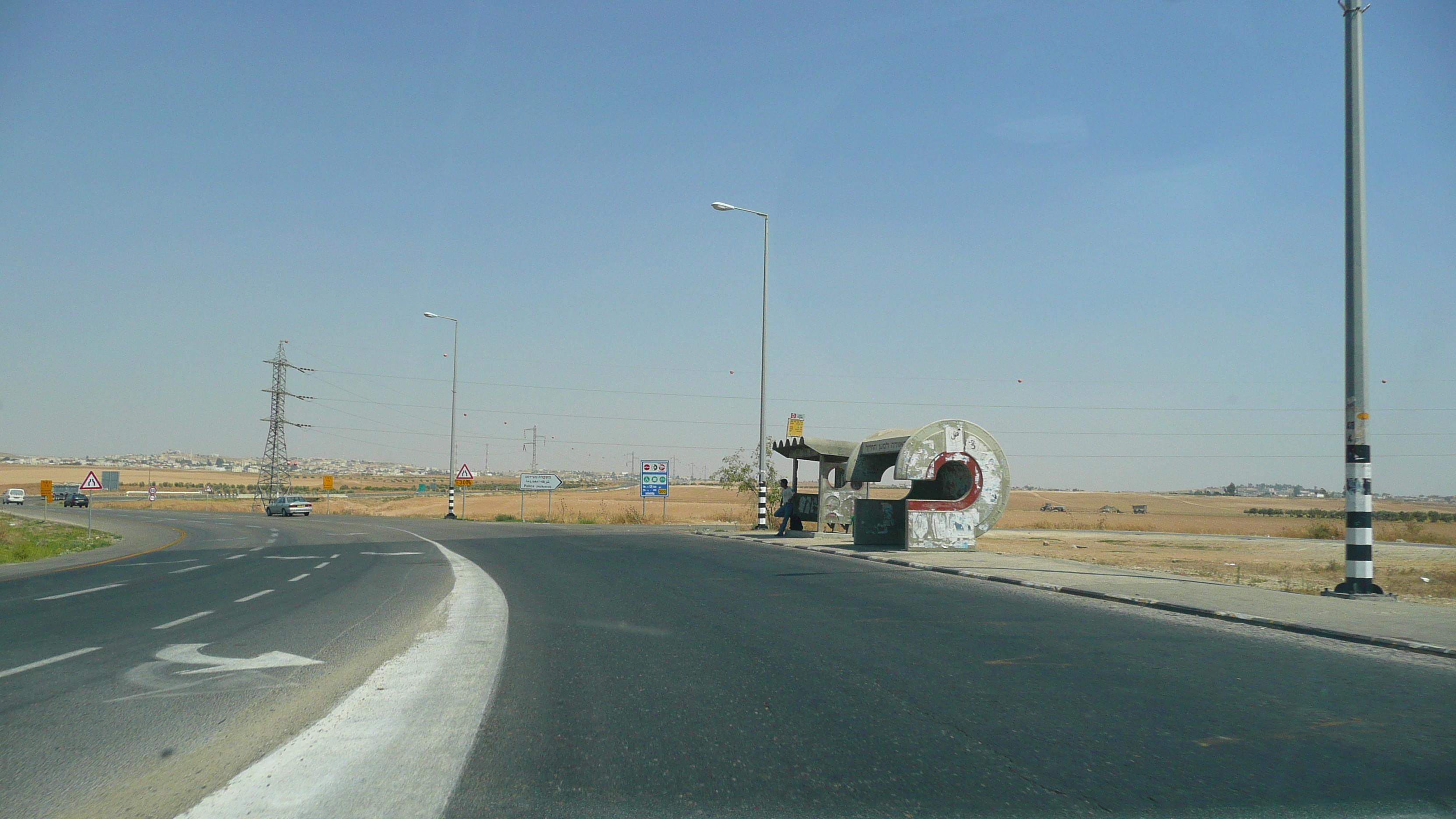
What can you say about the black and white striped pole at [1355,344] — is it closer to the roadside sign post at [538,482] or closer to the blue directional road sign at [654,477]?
the blue directional road sign at [654,477]

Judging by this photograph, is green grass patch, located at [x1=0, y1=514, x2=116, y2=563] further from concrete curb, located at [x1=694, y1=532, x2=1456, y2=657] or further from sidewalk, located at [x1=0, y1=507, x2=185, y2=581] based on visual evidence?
concrete curb, located at [x1=694, y1=532, x2=1456, y2=657]

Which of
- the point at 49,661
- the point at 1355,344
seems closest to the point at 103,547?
the point at 49,661

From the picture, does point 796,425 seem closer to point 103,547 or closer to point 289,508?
point 103,547

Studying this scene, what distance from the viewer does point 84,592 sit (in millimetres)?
14328

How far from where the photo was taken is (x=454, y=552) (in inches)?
910

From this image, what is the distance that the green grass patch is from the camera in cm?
2425

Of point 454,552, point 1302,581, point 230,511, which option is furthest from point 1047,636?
point 230,511

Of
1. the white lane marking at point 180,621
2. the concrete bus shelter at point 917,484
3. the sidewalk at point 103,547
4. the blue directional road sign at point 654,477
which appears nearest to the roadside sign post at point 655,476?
the blue directional road sign at point 654,477

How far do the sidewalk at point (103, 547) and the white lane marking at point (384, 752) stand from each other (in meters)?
15.2

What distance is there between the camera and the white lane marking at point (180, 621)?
33.3 feet

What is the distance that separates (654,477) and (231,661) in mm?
36541

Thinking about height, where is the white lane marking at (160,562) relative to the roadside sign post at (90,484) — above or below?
below

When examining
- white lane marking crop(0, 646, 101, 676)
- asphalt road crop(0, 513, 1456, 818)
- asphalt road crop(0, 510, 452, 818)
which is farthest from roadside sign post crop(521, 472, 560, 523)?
white lane marking crop(0, 646, 101, 676)

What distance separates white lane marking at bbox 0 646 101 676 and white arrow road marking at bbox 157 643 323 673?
0.70 metres
